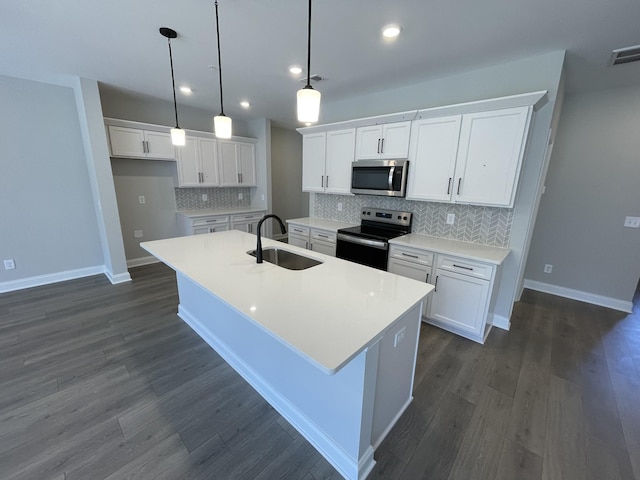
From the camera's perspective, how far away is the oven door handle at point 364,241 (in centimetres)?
293

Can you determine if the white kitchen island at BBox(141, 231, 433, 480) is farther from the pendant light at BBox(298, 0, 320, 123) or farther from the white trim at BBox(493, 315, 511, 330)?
the white trim at BBox(493, 315, 511, 330)

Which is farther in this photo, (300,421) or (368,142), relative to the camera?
(368,142)

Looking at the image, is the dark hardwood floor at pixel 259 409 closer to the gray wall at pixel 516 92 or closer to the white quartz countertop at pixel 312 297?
the gray wall at pixel 516 92

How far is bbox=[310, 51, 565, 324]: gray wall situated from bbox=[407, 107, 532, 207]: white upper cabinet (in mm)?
319

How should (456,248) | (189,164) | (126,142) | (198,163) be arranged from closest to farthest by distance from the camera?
(456,248), (126,142), (189,164), (198,163)

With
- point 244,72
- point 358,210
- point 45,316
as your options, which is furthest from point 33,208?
point 358,210

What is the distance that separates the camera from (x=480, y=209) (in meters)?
2.81

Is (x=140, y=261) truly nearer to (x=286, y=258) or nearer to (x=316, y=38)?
(x=286, y=258)

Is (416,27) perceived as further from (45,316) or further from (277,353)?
(45,316)

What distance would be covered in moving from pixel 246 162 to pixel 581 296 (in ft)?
18.4

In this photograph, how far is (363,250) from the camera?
10.2 ft

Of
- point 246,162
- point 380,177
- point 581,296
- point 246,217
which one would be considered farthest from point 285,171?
point 581,296

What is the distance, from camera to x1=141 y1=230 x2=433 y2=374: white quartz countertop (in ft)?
3.50

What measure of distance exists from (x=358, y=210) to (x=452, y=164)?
1436mm
